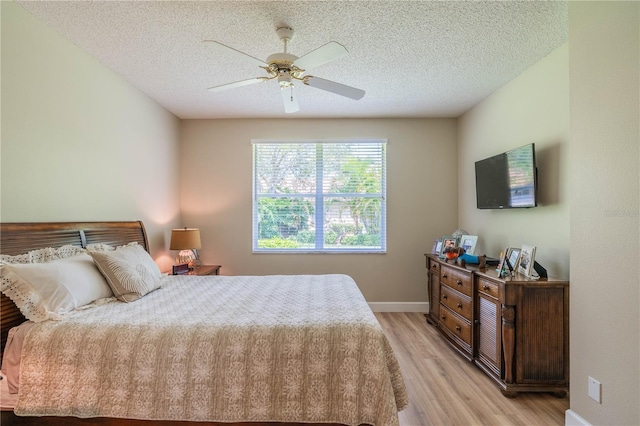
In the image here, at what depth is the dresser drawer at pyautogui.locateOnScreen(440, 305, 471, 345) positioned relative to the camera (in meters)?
2.76

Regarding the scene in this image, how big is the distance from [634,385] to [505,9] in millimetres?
2237

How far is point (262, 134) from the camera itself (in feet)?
13.6

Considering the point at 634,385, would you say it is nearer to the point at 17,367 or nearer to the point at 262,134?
the point at 17,367

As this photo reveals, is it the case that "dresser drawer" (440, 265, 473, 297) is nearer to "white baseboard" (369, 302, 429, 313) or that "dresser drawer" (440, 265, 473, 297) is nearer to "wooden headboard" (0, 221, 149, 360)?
"white baseboard" (369, 302, 429, 313)

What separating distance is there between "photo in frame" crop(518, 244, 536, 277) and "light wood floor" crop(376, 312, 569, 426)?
2.96ft

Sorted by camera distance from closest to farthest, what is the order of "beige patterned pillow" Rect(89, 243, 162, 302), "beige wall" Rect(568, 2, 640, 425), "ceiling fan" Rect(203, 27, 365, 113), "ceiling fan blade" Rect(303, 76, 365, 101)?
"beige wall" Rect(568, 2, 640, 425) → "ceiling fan" Rect(203, 27, 365, 113) → "beige patterned pillow" Rect(89, 243, 162, 302) → "ceiling fan blade" Rect(303, 76, 365, 101)

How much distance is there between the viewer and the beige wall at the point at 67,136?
6.25 ft

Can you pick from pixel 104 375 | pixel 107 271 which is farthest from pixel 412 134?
pixel 104 375

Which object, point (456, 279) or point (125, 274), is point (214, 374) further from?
point (456, 279)

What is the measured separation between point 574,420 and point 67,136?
156 inches

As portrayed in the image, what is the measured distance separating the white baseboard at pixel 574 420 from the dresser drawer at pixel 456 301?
97 centimetres

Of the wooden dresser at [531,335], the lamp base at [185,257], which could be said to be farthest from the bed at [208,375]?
the lamp base at [185,257]

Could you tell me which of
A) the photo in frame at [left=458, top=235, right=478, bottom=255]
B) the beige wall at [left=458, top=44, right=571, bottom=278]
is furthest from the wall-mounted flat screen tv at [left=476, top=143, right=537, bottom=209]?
the photo in frame at [left=458, top=235, right=478, bottom=255]

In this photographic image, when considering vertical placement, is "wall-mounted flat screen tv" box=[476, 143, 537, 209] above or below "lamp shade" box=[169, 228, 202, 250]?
above
